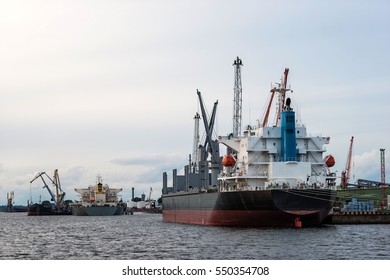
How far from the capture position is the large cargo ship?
52406mm

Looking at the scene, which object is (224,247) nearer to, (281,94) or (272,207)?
(272,207)

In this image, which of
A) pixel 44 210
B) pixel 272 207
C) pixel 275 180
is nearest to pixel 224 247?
pixel 272 207

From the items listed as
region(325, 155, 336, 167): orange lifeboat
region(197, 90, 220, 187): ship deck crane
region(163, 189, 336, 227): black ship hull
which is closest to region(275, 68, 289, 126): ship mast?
region(325, 155, 336, 167): orange lifeboat

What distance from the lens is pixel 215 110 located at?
100 m

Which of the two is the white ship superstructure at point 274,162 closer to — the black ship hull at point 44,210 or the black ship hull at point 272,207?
the black ship hull at point 272,207

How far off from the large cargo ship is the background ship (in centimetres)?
8297

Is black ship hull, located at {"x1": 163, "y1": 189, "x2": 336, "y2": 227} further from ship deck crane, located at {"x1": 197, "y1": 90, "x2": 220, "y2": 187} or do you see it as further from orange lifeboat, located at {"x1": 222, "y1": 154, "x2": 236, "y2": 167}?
ship deck crane, located at {"x1": 197, "y1": 90, "x2": 220, "y2": 187}

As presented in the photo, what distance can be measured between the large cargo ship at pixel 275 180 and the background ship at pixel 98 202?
82968mm

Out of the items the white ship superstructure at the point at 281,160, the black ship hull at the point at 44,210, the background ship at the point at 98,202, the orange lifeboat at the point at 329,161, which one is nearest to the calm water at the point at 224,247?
the white ship superstructure at the point at 281,160

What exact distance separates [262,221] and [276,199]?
8.86ft

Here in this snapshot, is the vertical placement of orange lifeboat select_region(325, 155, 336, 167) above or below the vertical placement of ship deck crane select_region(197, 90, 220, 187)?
below

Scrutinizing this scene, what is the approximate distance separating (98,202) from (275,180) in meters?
98.0

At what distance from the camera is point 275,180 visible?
56781 mm

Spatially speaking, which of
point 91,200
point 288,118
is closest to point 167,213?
point 288,118
